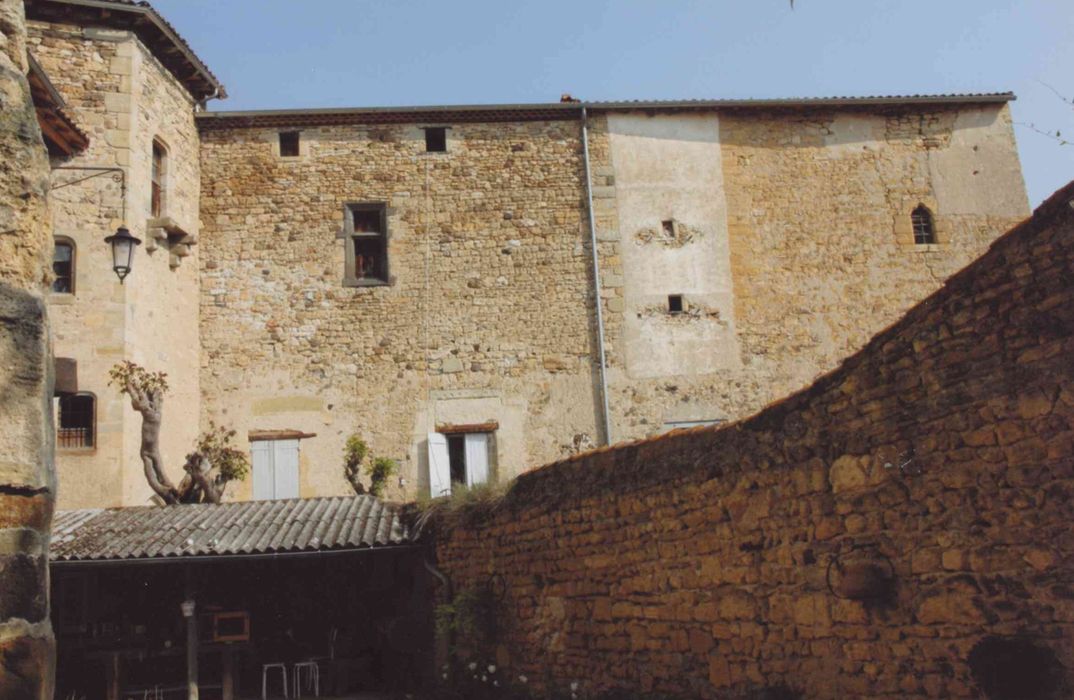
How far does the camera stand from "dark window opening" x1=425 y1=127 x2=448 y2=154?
695 inches

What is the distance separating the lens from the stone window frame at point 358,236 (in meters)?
17.0

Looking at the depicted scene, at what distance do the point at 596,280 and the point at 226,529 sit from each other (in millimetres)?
7771

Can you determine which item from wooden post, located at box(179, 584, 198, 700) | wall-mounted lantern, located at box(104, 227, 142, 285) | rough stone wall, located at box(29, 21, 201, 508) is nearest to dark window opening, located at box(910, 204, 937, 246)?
rough stone wall, located at box(29, 21, 201, 508)

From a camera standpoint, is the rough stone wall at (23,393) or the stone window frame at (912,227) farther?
the stone window frame at (912,227)

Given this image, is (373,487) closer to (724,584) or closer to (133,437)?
(133,437)

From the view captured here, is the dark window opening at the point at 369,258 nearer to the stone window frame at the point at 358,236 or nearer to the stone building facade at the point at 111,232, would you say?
the stone window frame at the point at 358,236

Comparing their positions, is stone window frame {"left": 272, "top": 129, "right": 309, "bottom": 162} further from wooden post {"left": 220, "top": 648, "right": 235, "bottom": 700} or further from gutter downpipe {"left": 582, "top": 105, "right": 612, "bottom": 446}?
wooden post {"left": 220, "top": 648, "right": 235, "bottom": 700}

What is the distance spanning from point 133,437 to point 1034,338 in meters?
12.6

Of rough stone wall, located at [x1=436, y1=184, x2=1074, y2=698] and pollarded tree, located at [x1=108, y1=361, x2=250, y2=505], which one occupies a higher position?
pollarded tree, located at [x1=108, y1=361, x2=250, y2=505]

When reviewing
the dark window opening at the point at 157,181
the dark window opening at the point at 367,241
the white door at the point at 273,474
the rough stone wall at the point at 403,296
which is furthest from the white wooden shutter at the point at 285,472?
the dark window opening at the point at 157,181

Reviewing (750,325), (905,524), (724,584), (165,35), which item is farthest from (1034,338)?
(165,35)

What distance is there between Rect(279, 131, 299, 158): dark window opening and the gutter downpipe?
16.3 ft

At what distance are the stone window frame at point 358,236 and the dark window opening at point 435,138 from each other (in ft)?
4.38

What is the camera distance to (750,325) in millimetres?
17078
